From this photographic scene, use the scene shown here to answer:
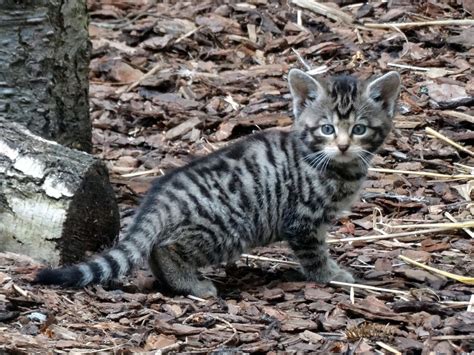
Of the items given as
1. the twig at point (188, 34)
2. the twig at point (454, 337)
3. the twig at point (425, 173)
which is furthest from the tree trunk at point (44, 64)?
the twig at point (454, 337)

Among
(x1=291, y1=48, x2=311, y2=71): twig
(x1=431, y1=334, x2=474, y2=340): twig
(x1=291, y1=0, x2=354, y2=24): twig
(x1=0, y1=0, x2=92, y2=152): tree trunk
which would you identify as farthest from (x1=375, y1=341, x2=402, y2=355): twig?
(x1=291, y1=0, x2=354, y2=24): twig

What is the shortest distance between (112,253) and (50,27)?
6.90 feet

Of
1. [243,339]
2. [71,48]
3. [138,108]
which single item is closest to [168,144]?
[138,108]

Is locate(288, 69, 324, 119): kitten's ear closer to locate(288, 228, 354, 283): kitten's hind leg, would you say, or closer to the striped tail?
locate(288, 228, 354, 283): kitten's hind leg

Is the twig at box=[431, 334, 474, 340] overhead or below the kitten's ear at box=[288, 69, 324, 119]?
below

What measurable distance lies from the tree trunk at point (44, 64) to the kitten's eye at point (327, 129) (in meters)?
2.16

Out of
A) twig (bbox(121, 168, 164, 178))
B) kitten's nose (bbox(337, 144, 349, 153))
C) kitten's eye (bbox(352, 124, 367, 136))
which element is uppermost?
kitten's eye (bbox(352, 124, 367, 136))

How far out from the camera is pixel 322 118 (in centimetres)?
721

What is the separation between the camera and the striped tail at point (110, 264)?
649cm

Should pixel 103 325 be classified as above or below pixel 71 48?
below

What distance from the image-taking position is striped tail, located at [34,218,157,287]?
6.49 m

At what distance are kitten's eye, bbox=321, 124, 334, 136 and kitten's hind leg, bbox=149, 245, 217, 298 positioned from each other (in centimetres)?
135

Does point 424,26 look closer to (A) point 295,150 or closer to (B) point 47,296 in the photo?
(A) point 295,150

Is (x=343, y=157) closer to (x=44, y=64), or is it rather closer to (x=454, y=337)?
(x=454, y=337)
